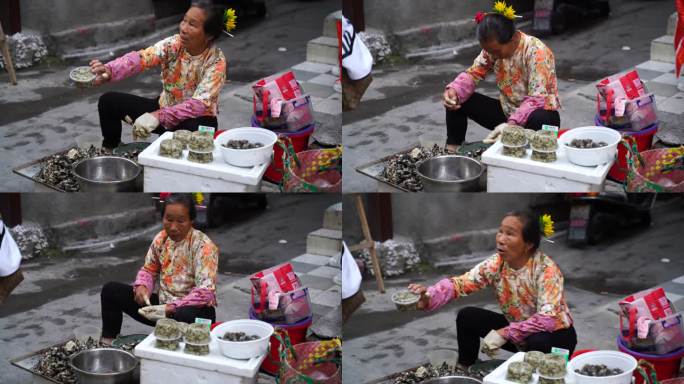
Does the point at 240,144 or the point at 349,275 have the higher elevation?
the point at 240,144

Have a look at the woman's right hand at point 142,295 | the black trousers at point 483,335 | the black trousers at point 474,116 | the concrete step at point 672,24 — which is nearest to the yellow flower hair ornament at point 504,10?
the black trousers at point 474,116

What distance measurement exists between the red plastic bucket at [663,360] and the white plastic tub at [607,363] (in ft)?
0.75

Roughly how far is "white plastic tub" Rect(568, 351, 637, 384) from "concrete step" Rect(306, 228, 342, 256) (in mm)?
1236

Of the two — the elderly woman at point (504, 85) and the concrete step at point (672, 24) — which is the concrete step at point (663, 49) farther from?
the elderly woman at point (504, 85)

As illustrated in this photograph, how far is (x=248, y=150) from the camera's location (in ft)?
22.2

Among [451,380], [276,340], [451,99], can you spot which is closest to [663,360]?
[451,380]

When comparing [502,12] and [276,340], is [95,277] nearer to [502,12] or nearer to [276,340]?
[276,340]

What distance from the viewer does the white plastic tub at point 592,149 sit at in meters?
6.59

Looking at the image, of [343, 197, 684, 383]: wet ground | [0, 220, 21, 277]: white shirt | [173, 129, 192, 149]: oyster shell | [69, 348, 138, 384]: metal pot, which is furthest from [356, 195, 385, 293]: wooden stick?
[0, 220, 21, 277]: white shirt

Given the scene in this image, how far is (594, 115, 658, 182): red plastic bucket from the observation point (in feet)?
22.2

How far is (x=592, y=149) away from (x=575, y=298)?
1.13 metres

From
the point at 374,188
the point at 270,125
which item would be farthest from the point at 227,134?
the point at 374,188

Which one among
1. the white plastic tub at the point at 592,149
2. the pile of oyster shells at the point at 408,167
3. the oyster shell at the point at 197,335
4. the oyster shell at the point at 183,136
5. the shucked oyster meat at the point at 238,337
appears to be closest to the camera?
the white plastic tub at the point at 592,149

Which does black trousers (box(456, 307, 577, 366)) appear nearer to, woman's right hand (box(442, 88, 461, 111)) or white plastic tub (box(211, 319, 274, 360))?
white plastic tub (box(211, 319, 274, 360))
